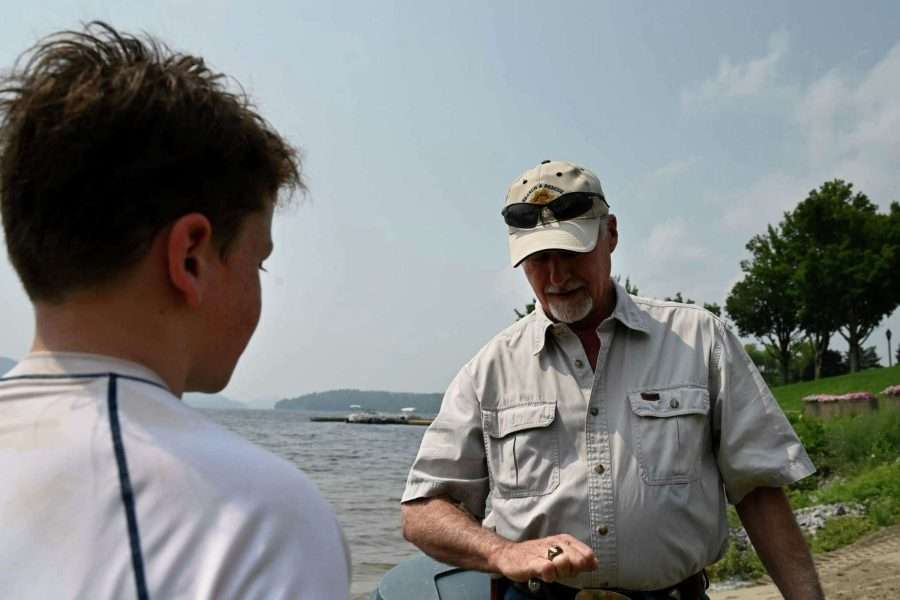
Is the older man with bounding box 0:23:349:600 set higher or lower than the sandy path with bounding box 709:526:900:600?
higher

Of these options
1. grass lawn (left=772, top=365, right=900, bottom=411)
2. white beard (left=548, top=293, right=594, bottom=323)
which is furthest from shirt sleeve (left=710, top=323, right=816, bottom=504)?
grass lawn (left=772, top=365, right=900, bottom=411)

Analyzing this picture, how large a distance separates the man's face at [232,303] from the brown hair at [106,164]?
0.11 ft

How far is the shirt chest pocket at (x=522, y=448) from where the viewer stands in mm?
3061

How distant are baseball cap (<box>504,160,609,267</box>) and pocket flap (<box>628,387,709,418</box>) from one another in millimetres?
562

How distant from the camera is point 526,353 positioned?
10.8 feet

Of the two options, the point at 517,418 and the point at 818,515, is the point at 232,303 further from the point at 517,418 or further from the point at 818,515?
the point at 818,515

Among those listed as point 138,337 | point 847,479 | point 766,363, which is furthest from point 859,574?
point 766,363

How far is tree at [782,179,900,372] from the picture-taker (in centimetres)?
4141

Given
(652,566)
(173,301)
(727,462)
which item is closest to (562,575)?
(652,566)

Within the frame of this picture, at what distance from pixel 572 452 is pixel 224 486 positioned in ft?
7.34

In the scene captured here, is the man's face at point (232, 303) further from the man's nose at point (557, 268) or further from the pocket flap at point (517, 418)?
the man's nose at point (557, 268)

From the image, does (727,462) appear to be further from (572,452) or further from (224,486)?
(224,486)

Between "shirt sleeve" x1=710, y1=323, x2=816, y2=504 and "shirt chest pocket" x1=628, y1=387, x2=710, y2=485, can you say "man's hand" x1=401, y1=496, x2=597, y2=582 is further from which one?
"shirt sleeve" x1=710, y1=323, x2=816, y2=504

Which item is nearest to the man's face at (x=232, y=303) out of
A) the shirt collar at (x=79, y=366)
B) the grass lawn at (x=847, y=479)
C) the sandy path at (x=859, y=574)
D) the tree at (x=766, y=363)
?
the shirt collar at (x=79, y=366)
